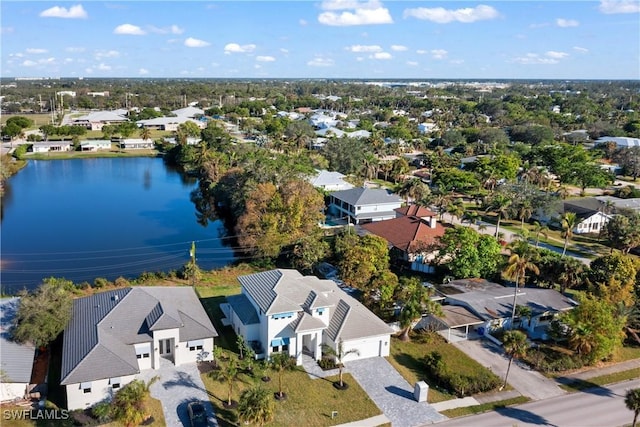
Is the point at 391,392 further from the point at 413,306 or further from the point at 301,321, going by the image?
the point at 301,321

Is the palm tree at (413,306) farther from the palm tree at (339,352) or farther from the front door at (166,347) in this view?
the front door at (166,347)

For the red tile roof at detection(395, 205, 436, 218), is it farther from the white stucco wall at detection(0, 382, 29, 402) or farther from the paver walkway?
the white stucco wall at detection(0, 382, 29, 402)

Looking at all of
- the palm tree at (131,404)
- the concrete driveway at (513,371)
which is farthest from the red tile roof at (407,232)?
the palm tree at (131,404)

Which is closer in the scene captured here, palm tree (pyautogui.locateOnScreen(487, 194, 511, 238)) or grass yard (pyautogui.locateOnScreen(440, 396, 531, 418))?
grass yard (pyautogui.locateOnScreen(440, 396, 531, 418))

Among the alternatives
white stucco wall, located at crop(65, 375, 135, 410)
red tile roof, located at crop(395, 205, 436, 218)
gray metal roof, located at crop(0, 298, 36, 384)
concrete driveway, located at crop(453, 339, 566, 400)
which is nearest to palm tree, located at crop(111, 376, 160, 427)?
white stucco wall, located at crop(65, 375, 135, 410)

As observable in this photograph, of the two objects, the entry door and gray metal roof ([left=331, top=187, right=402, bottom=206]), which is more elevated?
gray metal roof ([left=331, top=187, right=402, bottom=206])

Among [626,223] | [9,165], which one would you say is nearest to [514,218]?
[626,223]

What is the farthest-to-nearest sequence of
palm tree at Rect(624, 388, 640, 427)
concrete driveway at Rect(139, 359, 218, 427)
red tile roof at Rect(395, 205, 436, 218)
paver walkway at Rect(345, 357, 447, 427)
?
red tile roof at Rect(395, 205, 436, 218), paver walkway at Rect(345, 357, 447, 427), concrete driveway at Rect(139, 359, 218, 427), palm tree at Rect(624, 388, 640, 427)

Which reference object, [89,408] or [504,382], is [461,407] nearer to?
[504,382]
